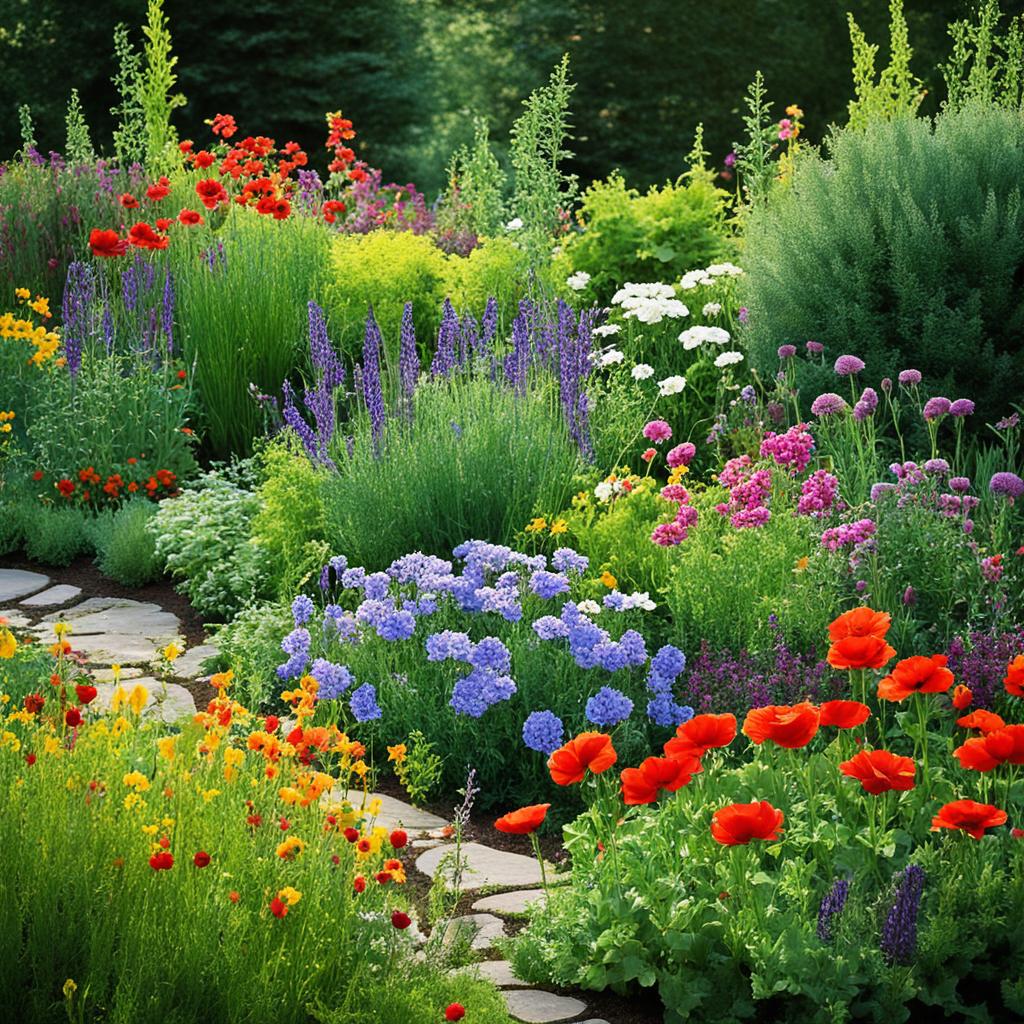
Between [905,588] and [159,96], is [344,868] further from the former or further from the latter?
[159,96]

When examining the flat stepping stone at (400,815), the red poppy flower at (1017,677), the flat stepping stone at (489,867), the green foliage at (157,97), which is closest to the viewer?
the red poppy flower at (1017,677)

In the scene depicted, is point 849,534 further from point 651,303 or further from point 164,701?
point 651,303

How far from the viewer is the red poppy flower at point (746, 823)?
265 cm

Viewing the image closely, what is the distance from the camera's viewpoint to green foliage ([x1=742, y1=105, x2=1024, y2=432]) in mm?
6188

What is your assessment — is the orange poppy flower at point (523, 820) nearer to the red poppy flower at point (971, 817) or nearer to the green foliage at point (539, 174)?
the red poppy flower at point (971, 817)

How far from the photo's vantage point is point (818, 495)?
15.1ft

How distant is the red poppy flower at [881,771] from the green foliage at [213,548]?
3034 millimetres

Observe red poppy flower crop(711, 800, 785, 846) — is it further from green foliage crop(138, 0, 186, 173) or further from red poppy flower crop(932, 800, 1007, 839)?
green foliage crop(138, 0, 186, 173)

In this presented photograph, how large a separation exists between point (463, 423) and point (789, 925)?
10.4 feet

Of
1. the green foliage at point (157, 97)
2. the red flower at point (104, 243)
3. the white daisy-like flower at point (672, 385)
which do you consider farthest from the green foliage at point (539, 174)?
the green foliage at point (157, 97)

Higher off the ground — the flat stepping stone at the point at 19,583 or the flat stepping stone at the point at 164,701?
the flat stepping stone at the point at 19,583

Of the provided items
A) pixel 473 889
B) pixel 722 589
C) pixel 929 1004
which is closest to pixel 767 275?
pixel 722 589

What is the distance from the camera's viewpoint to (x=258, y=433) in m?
7.55

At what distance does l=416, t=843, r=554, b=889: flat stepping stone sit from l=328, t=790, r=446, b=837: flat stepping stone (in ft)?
0.45
